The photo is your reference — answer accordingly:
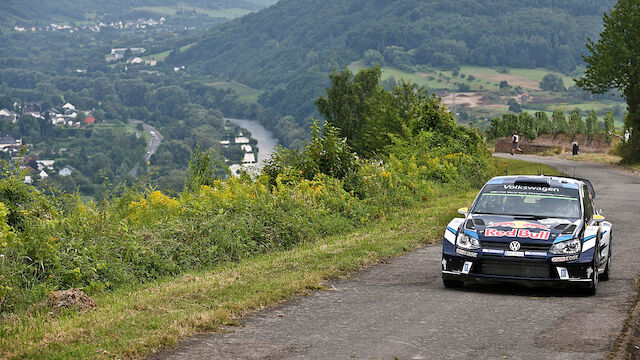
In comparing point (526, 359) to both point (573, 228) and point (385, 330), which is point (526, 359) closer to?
point (385, 330)

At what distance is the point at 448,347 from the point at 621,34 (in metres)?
39.7

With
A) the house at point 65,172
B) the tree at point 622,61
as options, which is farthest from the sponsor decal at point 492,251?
the house at point 65,172

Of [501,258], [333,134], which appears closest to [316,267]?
[501,258]

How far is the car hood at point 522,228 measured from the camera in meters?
10.4

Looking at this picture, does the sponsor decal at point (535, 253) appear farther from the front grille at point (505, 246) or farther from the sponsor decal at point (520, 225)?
the sponsor decal at point (520, 225)

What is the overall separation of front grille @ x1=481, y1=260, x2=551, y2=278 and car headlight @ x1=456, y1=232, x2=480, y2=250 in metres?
0.31

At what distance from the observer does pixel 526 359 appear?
7359 millimetres

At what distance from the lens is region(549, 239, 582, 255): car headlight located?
33.5ft

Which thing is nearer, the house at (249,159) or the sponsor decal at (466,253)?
the sponsor decal at (466,253)

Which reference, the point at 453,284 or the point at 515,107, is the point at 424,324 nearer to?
the point at 453,284

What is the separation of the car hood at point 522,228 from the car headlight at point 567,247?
0.11 metres

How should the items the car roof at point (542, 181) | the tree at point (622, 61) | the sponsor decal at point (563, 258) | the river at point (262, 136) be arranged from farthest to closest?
the river at point (262, 136) < the tree at point (622, 61) < the car roof at point (542, 181) < the sponsor decal at point (563, 258)

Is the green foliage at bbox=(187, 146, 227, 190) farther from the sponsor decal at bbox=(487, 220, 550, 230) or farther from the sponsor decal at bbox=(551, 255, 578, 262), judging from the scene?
the sponsor decal at bbox=(551, 255, 578, 262)

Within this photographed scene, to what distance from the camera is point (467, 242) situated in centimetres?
1063
